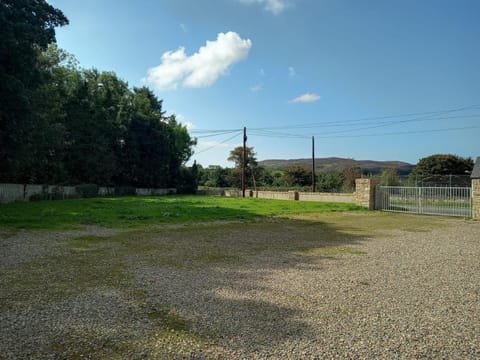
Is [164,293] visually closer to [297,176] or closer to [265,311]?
[265,311]

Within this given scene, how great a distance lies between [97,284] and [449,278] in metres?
5.61

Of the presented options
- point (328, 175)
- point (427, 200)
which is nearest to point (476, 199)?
point (427, 200)

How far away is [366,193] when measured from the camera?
22031mm

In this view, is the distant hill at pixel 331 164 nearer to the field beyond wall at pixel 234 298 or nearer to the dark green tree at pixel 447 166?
the dark green tree at pixel 447 166

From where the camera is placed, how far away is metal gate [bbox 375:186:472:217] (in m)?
17.5

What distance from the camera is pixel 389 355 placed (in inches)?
122

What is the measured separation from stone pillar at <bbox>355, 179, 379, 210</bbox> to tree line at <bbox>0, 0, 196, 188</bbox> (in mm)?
18374

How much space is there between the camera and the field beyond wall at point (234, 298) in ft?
10.6

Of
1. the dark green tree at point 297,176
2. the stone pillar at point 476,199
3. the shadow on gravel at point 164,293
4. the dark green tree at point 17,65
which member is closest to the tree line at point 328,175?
the dark green tree at point 297,176

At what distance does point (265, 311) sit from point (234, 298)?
619 millimetres

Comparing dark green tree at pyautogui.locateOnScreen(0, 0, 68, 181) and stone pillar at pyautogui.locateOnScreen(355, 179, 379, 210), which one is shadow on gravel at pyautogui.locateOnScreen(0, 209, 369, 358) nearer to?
dark green tree at pyautogui.locateOnScreen(0, 0, 68, 181)

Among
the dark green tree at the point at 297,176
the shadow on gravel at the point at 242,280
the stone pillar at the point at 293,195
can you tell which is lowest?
the shadow on gravel at the point at 242,280

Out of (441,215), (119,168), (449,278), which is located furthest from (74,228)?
(119,168)

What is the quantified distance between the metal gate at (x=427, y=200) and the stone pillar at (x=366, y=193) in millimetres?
330
